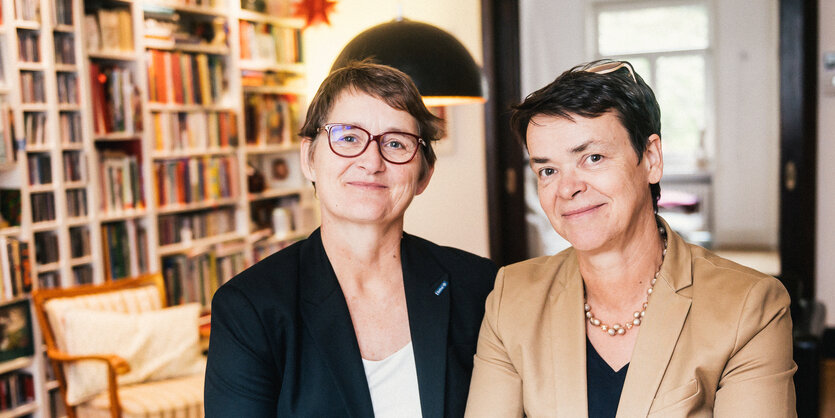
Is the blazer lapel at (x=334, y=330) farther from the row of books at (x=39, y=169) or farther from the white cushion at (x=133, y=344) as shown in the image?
the row of books at (x=39, y=169)

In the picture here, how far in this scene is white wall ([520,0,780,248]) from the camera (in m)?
4.78

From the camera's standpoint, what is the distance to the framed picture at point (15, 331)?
3.55 meters

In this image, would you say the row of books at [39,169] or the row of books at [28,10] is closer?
the row of books at [28,10]

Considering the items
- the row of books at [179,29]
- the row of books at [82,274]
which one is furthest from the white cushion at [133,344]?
the row of books at [179,29]

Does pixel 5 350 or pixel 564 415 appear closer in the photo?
pixel 564 415

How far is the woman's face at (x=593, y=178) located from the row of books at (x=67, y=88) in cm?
311

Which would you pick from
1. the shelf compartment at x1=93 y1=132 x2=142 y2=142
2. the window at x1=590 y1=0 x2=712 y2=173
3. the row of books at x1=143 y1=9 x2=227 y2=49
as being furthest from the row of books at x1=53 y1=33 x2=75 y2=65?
the window at x1=590 y1=0 x2=712 y2=173

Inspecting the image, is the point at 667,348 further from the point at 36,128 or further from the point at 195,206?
the point at 195,206

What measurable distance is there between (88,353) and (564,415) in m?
2.71

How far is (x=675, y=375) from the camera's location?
4.31ft

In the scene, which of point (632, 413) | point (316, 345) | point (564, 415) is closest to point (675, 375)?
point (632, 413)

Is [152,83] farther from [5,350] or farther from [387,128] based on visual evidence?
[387,128]

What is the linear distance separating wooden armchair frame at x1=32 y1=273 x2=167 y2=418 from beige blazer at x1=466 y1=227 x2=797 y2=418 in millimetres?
2287

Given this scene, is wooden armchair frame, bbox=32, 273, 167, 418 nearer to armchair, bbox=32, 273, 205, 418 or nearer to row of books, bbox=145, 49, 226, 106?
armchair, bbox=32, 273, 205, 418
